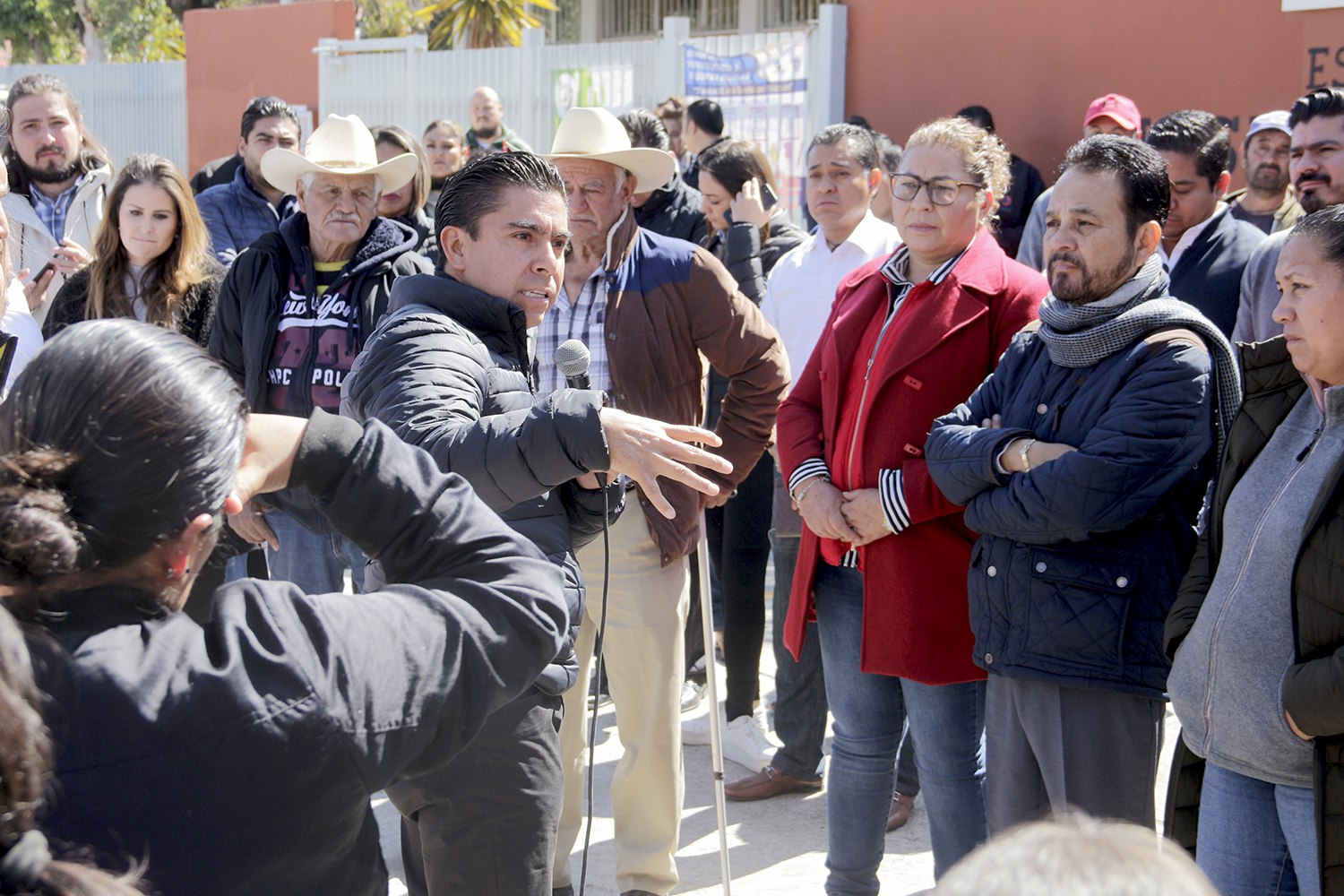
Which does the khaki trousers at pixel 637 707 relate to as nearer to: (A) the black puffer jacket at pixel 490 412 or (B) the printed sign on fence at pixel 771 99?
→ (A) the black puffer jacket at pixel 490 412

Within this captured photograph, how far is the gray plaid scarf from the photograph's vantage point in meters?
2.93

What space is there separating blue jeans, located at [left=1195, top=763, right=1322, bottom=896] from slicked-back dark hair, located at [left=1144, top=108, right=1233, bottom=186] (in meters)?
2.57

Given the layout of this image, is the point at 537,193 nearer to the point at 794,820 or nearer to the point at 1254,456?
the point at 1254,456

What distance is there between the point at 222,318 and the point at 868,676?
270 centimetres

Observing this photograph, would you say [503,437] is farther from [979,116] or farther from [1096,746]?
[979,116]

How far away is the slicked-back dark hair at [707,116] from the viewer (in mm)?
8352

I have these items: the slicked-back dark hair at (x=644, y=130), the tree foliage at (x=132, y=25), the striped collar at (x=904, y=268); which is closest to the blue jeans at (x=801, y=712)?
the striped collar at (x=904, y=268)

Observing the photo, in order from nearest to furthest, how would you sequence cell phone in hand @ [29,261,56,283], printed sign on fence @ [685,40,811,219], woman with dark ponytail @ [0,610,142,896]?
1. woman with dark ponytail @ [0,610,142,896]
2. cell phone in hand @ [29,261,56,283]
3. printed sign on fence @ [685,40,811,219]

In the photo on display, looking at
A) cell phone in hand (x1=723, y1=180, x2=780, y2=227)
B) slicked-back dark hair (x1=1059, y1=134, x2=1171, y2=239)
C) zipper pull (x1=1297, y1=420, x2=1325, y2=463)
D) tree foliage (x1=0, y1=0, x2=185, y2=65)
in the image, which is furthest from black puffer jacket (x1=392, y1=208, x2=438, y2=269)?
tree foliage (x1=0, y1=0, x2=185, y2=65)

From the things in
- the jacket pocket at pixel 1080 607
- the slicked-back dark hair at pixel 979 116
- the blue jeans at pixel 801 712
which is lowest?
the blue jeans at pixel 801 712

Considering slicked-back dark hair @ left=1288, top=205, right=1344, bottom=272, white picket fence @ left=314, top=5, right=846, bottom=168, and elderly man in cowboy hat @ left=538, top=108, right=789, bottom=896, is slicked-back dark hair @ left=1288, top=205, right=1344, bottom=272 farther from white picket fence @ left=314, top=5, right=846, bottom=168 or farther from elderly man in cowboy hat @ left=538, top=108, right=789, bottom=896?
white picket fence @ left=314, top=5, right=846, bottom=168

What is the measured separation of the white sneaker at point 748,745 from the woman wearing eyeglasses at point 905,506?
1.35 m

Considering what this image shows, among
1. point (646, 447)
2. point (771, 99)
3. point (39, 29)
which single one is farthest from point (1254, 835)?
point (39, 29)

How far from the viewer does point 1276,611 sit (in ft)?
8.38
